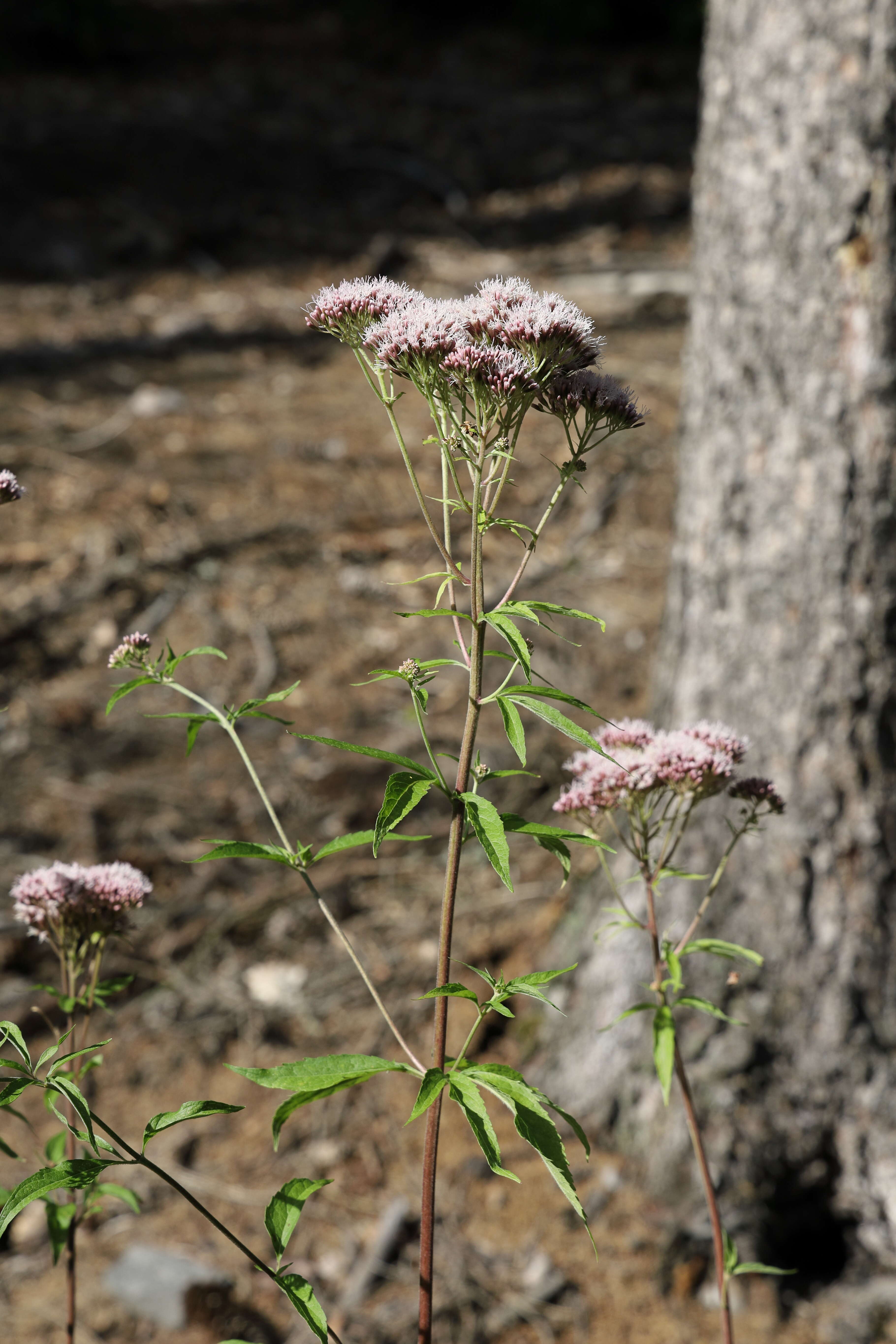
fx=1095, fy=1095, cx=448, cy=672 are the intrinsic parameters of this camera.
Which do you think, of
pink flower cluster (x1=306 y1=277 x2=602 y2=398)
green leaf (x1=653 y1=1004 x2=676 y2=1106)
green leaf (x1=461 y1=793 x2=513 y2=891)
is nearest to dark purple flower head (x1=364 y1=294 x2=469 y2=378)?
pink flower cluster (x1=306 y1=277 x2=602 y2=398)

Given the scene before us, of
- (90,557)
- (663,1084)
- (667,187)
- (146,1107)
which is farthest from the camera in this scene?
(667,187)

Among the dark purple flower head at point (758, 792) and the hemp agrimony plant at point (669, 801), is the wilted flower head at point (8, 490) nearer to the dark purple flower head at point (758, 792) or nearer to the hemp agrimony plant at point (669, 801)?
the hemp agrimony plant at point (669, 801)

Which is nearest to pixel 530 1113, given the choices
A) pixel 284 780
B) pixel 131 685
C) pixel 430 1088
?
pixel 430 1088

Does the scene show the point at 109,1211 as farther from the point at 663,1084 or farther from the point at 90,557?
the point at 90,557

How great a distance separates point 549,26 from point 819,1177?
15254 mm

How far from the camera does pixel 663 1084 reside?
1583 millimetres

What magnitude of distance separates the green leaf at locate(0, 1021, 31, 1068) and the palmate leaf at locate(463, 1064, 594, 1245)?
492mm

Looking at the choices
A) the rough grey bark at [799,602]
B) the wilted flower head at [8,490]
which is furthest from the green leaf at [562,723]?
the rough grey bark at [799,602]

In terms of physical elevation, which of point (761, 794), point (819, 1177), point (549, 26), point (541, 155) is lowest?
point (819, 1177)

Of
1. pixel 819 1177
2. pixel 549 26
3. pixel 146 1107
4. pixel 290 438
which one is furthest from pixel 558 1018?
pixel 549 26

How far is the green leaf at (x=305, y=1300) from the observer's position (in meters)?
1.20

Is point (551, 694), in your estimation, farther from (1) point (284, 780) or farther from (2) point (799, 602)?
(1) point (284, 780)

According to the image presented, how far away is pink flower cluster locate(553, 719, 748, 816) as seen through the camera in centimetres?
157

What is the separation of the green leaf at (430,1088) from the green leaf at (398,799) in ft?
0.85
